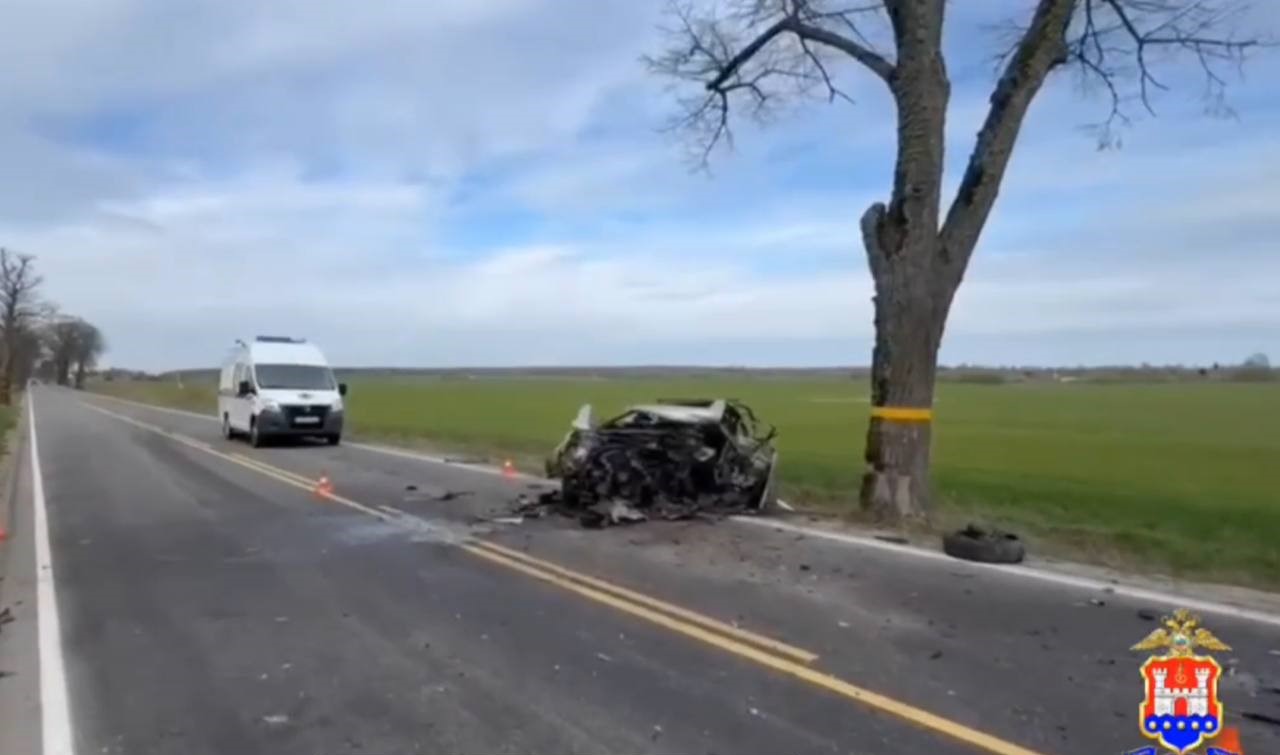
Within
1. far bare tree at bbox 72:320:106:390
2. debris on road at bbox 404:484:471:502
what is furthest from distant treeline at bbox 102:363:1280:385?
debris on road at bbox 404:484:471:502

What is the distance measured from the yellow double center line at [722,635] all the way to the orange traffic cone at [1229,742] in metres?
0.76

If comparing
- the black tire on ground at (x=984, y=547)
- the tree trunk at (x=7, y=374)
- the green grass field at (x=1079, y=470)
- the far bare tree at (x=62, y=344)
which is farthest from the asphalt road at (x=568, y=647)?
the far bare tree at (x=62, y=344)

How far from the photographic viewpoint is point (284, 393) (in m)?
24.7

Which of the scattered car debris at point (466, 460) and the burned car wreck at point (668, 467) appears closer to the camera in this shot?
the burned car wreck at point (668, 467)

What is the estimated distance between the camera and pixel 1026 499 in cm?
1603

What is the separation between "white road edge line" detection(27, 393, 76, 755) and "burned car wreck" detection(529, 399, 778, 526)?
17.5ft

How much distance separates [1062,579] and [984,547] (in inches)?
35.7

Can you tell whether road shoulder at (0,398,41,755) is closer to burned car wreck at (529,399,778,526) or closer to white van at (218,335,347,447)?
burned car wreck at (529,399,778,526)

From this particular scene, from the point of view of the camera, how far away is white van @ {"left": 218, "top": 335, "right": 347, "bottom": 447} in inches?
960

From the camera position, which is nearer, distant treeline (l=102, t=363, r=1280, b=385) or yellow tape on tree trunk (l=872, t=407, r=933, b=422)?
yellow tape on tree trunk (l=872, t=407, r=933, b=422)

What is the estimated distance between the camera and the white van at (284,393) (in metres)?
24.4

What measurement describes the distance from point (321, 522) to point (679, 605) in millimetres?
5987

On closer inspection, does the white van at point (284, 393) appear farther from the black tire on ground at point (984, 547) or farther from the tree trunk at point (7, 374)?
the tree trunk at point (7, 374)

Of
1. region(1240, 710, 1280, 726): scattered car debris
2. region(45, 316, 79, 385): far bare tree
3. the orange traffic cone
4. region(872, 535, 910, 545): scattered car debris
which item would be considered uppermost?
region(45, 316, 79, 385): far bare tree
